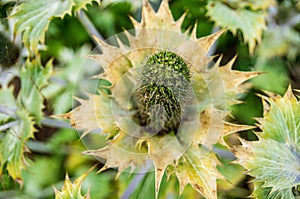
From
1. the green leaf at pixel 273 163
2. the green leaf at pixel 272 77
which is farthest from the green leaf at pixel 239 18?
the green leaf at pixel 273 163

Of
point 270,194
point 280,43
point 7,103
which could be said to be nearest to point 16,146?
point 7,103

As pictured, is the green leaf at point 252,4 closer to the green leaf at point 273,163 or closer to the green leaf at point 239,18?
the green leaf at point 239,18

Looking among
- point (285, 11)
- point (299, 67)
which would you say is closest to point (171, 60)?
point (285, 11)

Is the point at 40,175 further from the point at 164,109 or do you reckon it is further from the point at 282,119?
the point at 282,119

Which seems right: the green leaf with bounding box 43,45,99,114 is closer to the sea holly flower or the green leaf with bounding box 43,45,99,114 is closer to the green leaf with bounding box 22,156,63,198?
the green leaf with bounding box 22,156,63,198

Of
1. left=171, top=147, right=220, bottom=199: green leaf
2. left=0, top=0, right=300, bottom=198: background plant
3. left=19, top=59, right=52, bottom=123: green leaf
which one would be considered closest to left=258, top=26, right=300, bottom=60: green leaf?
left=0, top=0, right=300, bottom=198: background plant

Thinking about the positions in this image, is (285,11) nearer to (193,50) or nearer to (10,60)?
(193,50)
